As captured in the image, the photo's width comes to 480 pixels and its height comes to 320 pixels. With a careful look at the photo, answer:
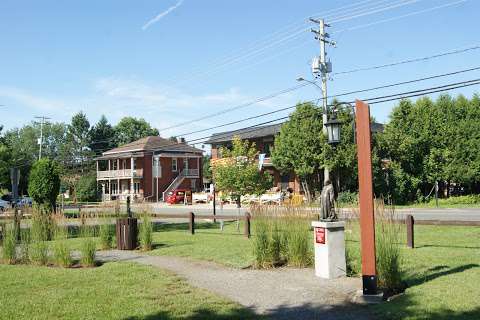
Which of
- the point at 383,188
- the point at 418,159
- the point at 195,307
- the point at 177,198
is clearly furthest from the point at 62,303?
the point at 177,198

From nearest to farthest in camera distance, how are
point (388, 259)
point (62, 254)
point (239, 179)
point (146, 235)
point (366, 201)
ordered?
point (366, 201) → point (388, 259) → point (62, 254) → point (146, 235) → point (239, 179)

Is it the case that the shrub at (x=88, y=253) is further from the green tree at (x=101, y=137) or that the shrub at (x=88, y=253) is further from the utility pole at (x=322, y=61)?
the green tree at (x=101, y=137)

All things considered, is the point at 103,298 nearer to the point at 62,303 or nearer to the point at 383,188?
the point at 62,303

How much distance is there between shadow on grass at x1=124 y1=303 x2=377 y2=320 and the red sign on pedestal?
6.55ft

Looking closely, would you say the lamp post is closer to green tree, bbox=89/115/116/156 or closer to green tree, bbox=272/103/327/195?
green tree, bbox=272/103/327/195

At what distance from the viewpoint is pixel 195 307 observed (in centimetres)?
689

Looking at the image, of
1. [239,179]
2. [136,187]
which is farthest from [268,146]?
[239,179]

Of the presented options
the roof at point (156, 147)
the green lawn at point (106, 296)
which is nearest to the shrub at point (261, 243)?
the green lawn at point (106, 296)

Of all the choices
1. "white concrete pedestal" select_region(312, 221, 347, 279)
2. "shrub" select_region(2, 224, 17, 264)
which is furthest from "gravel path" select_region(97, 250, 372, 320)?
"shrub" select_region(2, 224, 17, 264)

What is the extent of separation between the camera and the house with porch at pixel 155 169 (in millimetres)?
60812

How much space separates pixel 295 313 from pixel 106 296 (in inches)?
119

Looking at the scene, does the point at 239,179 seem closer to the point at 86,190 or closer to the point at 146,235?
the point at 146,235

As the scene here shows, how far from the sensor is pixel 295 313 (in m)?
6.59

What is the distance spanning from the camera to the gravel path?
667cm
